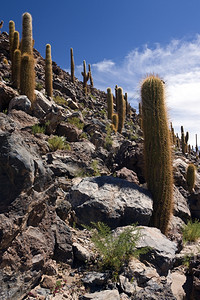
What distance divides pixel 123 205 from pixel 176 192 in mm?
2940

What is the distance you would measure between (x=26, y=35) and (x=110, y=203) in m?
10.7

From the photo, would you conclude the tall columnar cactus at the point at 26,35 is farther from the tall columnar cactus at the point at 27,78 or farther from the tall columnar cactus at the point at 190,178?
the tall columnar cactus at the point at 190,178

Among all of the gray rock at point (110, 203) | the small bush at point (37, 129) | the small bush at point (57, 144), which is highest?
the small bush at point (37, 129)

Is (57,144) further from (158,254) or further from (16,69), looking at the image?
(16,69)

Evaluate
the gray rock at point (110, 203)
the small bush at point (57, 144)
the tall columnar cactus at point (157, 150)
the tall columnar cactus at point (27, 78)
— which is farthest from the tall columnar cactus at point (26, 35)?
the gray rock at point (110, 203)

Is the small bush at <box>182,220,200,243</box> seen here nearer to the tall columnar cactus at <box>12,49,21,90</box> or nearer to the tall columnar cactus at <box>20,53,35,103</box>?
the tall columnar cactus at <box>20,53,35,103</box>


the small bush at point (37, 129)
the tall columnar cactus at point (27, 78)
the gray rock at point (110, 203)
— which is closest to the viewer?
the gray rock at point (110, 203)

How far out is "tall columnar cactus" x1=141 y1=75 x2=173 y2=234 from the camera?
4.93 metres

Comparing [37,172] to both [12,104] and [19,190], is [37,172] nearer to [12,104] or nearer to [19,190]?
[19,190]

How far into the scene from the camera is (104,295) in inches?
96.2

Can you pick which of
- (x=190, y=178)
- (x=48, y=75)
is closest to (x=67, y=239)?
(x=190, y=178)

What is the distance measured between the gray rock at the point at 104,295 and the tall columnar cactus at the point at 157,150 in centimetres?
252

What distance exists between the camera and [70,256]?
305 cm

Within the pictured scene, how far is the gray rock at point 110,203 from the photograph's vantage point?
4.07 m
